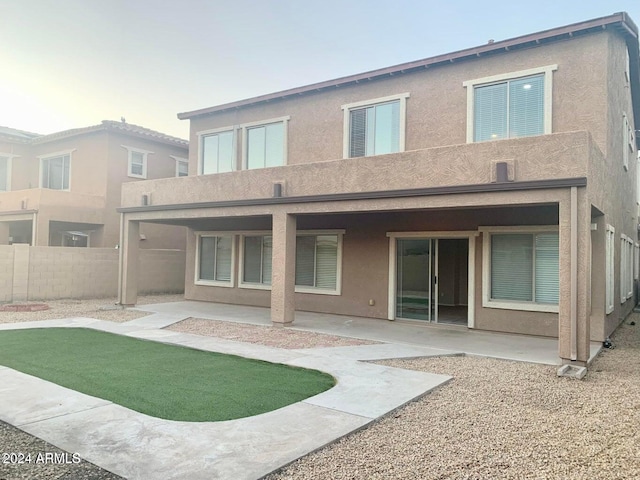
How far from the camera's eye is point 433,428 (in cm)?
533

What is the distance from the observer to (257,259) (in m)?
17.1

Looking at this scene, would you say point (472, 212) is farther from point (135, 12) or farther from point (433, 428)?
point (135, 12)

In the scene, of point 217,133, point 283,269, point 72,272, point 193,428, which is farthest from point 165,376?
point 72,272

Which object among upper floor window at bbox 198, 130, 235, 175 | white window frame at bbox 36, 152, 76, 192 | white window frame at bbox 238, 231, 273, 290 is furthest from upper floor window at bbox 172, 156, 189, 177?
white window frame at bbox 238, 231, 273, 290

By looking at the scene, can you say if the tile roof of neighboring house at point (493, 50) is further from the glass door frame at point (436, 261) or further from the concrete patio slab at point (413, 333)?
the concrete patio slab at point (413, 333)

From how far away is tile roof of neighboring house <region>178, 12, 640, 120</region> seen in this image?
10469mm

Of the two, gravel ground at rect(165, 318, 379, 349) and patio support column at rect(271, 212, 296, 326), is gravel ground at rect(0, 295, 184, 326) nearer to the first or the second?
gravel ground at rect(165, 318, 379, 349)

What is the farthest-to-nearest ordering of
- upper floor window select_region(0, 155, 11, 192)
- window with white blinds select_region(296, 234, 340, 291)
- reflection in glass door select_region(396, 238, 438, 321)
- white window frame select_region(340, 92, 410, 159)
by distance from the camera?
upper floor window select_region(0, 155, 11, 192) → window with white blinds select_region(296, 234, 340, 291) → reflection in glass door select_region(396, 238, 438, 321) → white window frame select_region(340, 92, 410, 159)

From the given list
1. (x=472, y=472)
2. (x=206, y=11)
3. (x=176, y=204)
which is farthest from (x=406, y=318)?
(x=206, y=11)

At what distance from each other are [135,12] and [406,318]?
1349cm

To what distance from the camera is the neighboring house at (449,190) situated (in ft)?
29.9

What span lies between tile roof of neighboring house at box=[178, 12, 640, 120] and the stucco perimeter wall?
30.1 ft

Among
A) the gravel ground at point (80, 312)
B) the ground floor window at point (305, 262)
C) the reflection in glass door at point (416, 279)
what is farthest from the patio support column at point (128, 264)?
the reflection in glass door at point (416, 279)

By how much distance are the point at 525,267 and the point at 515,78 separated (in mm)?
4714
